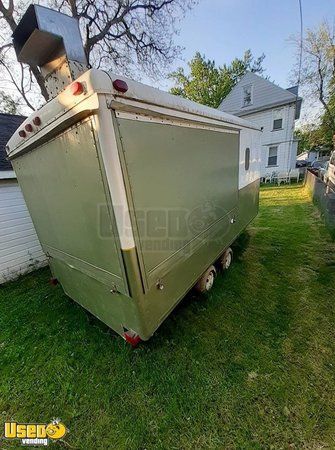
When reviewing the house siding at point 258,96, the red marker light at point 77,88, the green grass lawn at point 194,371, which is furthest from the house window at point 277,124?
the red marker light at point 77,88

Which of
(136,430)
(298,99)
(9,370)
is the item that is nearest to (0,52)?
(9,370)

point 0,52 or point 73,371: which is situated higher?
point 0,52

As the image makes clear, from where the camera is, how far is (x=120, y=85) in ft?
4.84

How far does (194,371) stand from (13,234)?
16.9 ft

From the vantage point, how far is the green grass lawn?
183 cm

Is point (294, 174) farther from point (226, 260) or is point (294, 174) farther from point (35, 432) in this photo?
point (35, 432)

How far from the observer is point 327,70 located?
15922 mm

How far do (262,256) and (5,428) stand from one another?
4923 millimetres

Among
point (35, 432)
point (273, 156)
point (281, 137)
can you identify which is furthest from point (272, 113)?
point (35, 432)

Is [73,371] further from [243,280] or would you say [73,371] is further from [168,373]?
[243,280]

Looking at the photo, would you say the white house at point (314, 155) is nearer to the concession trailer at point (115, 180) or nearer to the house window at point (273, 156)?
the house window at point (273, 156)

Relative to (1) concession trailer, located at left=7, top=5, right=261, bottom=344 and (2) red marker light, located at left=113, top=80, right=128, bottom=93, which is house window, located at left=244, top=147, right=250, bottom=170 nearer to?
(1) concession trailer, located at left=7, top=5, right=261, bottom=344

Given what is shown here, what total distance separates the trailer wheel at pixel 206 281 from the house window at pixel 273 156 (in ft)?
51.0

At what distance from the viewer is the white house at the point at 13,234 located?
15.8 ft
